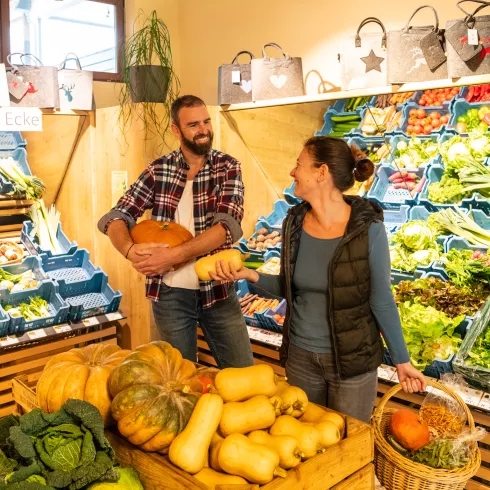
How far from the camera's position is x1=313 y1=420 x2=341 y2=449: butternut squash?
1639 mm

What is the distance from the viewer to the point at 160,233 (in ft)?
8.93

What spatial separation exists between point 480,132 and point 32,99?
9.82ft

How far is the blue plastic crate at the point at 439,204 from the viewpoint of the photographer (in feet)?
12.2

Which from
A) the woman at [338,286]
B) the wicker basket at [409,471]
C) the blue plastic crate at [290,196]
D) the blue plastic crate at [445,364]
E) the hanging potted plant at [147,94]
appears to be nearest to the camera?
the wicker basket at [409,471]

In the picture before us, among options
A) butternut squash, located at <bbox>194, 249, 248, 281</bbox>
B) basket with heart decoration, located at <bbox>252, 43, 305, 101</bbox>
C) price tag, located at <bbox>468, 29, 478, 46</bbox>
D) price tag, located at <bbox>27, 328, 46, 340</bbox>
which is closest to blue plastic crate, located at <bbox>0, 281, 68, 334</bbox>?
price tag, located at <bbox>27, 328, 46, 340</bbox>

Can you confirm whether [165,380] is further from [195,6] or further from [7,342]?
[195,6]

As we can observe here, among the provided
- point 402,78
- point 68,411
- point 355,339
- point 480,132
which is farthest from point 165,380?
point 480,132

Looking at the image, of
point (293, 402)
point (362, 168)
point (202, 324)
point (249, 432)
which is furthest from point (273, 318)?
point (249, 432)

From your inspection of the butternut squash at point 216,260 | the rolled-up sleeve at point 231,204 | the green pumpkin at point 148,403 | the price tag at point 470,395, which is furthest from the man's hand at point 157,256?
the price tag at point 470,395

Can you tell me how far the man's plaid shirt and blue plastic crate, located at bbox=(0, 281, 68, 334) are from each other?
1.29 m

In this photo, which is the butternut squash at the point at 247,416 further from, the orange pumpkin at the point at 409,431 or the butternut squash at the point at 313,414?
the orange pumpkin at the point at 409,431

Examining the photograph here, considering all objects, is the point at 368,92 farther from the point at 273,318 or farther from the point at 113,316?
the point at 113,316

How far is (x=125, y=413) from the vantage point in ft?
5.11

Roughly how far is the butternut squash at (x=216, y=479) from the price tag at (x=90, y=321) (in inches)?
114
